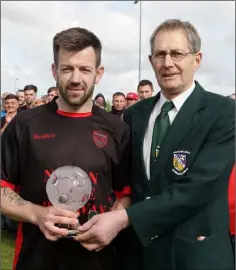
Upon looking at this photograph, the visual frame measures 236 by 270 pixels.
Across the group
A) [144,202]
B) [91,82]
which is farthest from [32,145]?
[144,202]

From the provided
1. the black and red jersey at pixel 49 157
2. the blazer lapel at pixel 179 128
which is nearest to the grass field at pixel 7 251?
the black and red jersey at pixel 49 157

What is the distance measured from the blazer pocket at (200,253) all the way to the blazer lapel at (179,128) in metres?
0.40

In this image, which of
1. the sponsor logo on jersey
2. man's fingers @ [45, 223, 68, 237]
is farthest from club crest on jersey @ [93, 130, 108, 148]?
man's fingers @ [45, 223, 68, 237]

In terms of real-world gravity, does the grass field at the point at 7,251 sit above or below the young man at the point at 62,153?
below

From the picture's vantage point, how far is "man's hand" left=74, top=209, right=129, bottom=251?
7.39 ft

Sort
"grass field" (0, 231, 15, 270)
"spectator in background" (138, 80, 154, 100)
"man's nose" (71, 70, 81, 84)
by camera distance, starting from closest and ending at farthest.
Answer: "man's nose" (71, 70, 81, 84) → "grass field" (0, 231, 15, 270) → "spectator in background" (138, 80, 154, 100)

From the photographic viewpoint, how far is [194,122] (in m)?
2.45

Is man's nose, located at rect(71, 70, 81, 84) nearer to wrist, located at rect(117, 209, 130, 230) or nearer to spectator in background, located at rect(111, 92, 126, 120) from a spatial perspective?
wrist, located at rect(117, 209, 130, 230)

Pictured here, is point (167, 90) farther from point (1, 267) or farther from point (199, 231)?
point (1, 267)

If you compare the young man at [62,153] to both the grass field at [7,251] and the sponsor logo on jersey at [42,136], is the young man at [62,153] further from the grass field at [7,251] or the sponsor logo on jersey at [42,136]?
the grass field at [7,251]

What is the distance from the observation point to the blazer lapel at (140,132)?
2.59 metres

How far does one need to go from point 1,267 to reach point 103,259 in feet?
11.9

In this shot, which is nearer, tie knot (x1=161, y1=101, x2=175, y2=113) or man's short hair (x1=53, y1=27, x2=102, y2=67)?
man's short hair (x1=53, y1=27, x2=102, y2=67)

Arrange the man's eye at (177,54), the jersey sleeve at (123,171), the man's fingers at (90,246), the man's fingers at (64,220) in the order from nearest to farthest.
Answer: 1. the man's fingers at (64,220)
2. the man's fingers at (90,246)
3. the man's eye at (177,54)
4. the jersey sleeve at (123,171)
